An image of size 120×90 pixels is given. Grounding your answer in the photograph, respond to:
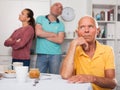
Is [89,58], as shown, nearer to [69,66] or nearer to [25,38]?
[69,66]

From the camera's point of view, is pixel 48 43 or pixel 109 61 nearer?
pixel 109 61

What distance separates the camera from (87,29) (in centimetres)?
207

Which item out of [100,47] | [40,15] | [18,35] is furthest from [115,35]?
[100,47]

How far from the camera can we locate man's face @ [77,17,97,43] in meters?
2.07

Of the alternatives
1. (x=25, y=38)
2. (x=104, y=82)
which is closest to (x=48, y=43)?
(x=25, y=38)

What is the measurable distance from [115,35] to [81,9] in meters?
0.88

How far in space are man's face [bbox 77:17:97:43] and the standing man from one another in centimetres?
194

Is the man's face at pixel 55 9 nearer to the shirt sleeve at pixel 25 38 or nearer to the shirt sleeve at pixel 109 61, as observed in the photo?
the shirt sleeve at pixel 25 38

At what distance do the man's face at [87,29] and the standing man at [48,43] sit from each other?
6.38 feet

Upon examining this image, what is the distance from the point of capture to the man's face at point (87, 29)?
207 cm

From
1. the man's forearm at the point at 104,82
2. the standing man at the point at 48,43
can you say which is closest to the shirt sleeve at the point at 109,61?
the man's forearm at the point at 104,82

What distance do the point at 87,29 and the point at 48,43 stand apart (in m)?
2.05

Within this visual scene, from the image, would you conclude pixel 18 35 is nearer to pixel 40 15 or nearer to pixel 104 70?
pixel 40 15

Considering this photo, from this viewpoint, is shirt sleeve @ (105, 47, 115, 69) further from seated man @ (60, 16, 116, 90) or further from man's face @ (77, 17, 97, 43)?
man's face @ (77, 17, 97, 43)
